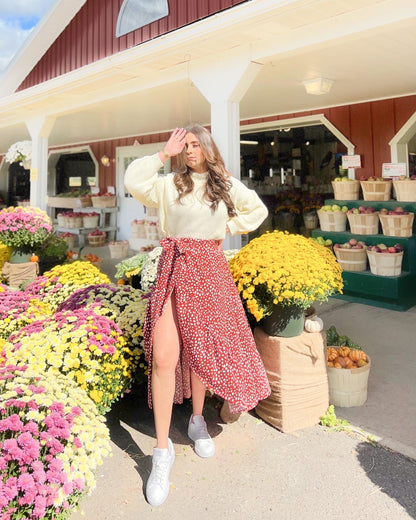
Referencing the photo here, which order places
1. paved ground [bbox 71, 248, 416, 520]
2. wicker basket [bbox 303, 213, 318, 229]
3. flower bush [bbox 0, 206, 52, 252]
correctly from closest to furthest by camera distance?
paved ground [bbox 71, 248, 416, 520], flower bush [bbox 0, 206, 52, 252], wicker basket [bbox 303, 213, 318, 229]

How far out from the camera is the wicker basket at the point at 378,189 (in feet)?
19.4

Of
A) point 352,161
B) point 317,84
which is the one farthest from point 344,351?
point 352,161

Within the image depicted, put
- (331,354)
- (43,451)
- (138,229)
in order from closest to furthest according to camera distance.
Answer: (43,451) < (331,354) < (138,229)

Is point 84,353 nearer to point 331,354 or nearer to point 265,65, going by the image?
point 331,354

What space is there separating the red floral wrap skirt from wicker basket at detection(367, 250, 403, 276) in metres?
3.79

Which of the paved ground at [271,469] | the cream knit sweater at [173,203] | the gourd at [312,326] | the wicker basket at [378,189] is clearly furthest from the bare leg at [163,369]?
the wicker basket at [378,189]

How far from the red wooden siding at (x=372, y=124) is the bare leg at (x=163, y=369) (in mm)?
5613

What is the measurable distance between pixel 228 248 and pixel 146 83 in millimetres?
2453

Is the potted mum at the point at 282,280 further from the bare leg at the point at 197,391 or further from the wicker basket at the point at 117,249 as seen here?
the wicker basket at the point at 117,249

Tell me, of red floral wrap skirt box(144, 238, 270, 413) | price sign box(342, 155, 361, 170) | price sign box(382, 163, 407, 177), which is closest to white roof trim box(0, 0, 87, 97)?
price sign box(342, 155, 361, 170)

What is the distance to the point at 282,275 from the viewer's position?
2.57 m

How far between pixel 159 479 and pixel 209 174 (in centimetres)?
153

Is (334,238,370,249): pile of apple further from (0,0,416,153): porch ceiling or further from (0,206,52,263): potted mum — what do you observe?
(0,206,52,263): potted mum

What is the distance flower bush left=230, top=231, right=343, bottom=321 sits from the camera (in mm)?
2523
